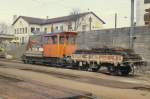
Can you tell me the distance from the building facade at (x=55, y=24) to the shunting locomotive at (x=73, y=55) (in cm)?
5231

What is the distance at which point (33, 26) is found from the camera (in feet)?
319

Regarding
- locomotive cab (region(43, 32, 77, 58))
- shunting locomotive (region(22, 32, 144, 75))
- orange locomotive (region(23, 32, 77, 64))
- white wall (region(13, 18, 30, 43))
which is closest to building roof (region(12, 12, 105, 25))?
white wall (region(13, 18, 30, 43))

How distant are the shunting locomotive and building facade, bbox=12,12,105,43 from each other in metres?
52.3

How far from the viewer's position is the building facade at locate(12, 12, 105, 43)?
292ft

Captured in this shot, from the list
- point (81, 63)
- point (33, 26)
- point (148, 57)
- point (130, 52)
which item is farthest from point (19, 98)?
point (33, 26)

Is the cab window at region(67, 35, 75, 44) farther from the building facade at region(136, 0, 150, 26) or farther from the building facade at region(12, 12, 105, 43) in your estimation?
the building facade at region(12, 12, 105, 43)

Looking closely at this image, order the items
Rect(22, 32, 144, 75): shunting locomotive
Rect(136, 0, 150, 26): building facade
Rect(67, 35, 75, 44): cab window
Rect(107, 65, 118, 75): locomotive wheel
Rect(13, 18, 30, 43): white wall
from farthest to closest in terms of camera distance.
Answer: Rect(13, 18, 30, 43): white wall
Rect(136, 0, 150, 26): building facade
Rect(67, 35, 75, 44): cab window
Rect(107, 65, 118, 75): locomotive wheel
Rect(22, 32, 144, 75): shunting locomotive

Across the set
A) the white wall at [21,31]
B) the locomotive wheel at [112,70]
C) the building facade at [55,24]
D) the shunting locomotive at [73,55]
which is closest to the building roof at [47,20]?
the building facade at [55,24]

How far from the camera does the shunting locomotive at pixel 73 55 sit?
23234 millimetres

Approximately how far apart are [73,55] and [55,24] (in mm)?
66166

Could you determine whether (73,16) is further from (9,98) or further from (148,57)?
(9,98)

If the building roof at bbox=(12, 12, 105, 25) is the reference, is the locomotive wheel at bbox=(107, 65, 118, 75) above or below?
below

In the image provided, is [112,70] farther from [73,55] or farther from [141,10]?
[141,10]

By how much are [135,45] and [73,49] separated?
17.8ft
